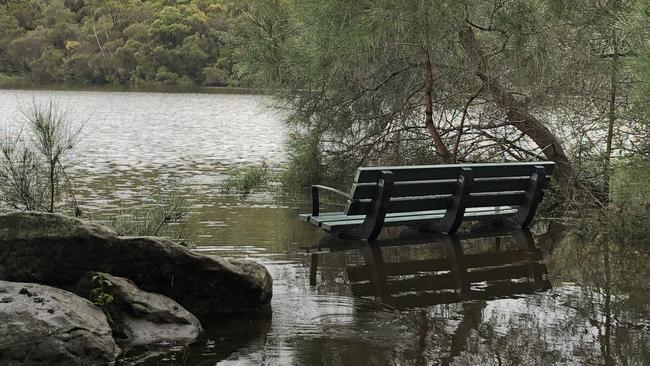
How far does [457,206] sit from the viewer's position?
32.8 ft

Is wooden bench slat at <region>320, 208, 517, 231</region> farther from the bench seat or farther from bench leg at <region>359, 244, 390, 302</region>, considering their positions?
bench leg at <region>359, 244, 390, 302</region>

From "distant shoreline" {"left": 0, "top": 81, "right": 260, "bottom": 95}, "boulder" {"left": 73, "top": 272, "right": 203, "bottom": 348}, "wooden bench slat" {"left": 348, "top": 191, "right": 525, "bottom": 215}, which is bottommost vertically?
"boulder" {"left": 73, "top": 272, "right": 203, "bottom": 348}

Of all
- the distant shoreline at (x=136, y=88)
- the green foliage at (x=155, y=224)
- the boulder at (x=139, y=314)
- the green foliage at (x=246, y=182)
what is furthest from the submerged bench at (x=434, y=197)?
the distant shoreline at (x=136, y=88)

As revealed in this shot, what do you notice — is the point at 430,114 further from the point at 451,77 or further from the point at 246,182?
the point at 246,182

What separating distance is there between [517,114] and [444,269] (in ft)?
14.5

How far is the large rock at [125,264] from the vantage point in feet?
21.5

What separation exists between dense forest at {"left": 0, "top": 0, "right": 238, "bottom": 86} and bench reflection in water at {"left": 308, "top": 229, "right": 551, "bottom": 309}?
213 ft

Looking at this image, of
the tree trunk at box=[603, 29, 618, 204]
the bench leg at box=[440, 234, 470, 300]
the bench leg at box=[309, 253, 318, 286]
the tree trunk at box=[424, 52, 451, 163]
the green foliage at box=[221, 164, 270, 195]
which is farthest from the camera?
the green foliage at box=[221, 164, 270, 195]

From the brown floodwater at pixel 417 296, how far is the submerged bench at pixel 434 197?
0.26 meters

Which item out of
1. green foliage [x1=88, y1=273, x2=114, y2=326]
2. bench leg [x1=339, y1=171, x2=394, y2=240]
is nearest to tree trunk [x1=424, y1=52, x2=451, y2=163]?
bench leg [x1=339, y1=171, x2=394, y2=240]

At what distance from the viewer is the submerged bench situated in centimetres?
921

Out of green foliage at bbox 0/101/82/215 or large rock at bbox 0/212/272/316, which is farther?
green foliage at bbox 0/101/82/215

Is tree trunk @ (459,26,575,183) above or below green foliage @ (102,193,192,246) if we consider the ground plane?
above

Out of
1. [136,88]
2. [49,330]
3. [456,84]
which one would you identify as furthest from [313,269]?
[136,88]
